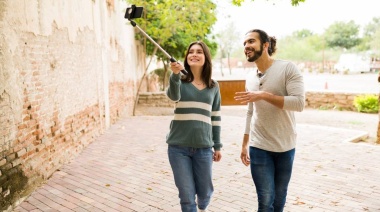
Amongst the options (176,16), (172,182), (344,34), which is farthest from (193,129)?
(344,34)

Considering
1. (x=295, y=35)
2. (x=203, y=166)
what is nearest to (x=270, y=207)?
(x=203, y=166)

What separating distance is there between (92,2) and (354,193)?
6935mm

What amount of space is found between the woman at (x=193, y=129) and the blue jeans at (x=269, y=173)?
0.45 meters

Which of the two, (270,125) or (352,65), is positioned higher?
(352,65)

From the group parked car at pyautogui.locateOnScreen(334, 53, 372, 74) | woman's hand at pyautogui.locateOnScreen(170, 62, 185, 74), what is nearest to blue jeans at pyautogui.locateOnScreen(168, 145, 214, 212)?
woman's hand at pyautogui.locateOnScreen(170, 62, 185, 74)

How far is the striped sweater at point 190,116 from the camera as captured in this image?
2.91 meters

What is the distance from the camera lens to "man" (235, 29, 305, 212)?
9.02ft

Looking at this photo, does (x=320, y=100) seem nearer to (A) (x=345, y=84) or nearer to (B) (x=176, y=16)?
(B) (x=176, y=16)

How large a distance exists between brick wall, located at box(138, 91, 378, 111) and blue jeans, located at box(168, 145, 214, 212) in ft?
44.8

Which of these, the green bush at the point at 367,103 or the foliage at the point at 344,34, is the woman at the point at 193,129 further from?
the foliage at the point at 344,34

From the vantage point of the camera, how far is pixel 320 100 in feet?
52.0

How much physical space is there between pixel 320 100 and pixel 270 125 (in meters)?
14.2

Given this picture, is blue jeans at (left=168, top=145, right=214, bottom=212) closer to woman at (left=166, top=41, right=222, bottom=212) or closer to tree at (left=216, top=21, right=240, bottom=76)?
woman at (left=166, top=41, right=222, bottom=212)

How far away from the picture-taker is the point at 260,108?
9.45 feet
